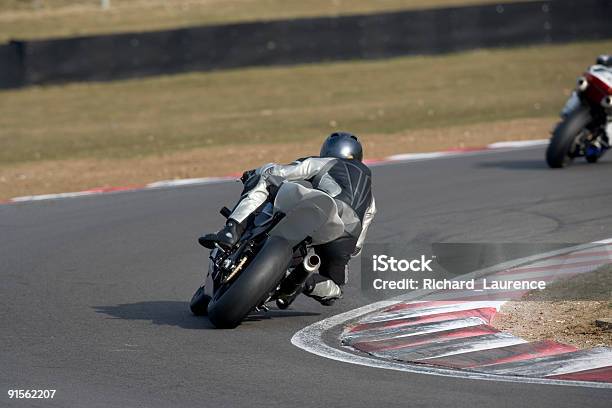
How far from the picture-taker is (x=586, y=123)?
13.4 meters

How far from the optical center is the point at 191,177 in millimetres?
15078

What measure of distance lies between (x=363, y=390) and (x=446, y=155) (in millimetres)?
10442

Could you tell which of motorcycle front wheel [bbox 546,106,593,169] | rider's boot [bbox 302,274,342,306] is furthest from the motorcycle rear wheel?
motorcycle front wheel [bbox 546,106,593,169]

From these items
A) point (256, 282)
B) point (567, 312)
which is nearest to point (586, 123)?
point (567, 312)

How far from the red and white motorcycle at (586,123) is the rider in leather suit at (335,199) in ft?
21.4

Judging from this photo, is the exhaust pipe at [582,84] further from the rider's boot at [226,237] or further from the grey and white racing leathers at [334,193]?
the rider's boot at [226,237]

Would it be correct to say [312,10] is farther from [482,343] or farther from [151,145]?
[482,343]

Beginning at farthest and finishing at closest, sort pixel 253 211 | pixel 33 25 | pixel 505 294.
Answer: pixel 33 25 → pixel 505 294 → pixel 253 211

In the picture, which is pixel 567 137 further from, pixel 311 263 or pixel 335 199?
pixel 311 263

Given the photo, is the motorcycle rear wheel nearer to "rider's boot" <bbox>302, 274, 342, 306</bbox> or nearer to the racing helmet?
"rider's boot" <bbox>302, 274, 342, 306</bbox>

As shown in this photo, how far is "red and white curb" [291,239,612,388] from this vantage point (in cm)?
594

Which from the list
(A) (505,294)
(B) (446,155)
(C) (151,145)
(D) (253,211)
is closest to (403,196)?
(B) (446,155)

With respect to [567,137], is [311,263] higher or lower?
lower

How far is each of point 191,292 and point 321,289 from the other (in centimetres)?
154
